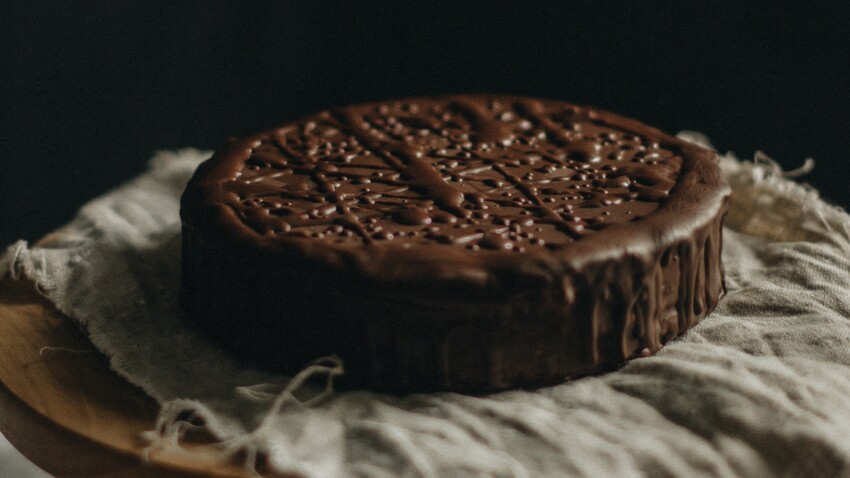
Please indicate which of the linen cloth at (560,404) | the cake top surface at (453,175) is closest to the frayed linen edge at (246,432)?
the linen cloth at (560,404)

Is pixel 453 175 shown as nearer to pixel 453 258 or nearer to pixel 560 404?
pixel 453 258

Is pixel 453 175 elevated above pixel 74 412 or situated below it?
above

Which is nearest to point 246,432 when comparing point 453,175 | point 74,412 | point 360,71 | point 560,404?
point 74,412

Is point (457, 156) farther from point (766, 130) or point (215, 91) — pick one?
point (215, 91)

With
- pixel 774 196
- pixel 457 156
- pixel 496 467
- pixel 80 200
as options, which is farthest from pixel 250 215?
pixel 80 200

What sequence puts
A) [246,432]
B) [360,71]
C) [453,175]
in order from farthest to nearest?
[360,71]
[453,175]
[246,432]

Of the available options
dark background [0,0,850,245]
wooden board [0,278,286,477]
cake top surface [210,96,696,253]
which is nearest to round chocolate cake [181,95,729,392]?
cake top surface [210,96,696,253]

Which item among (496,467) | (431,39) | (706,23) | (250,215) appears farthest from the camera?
(431,39)
